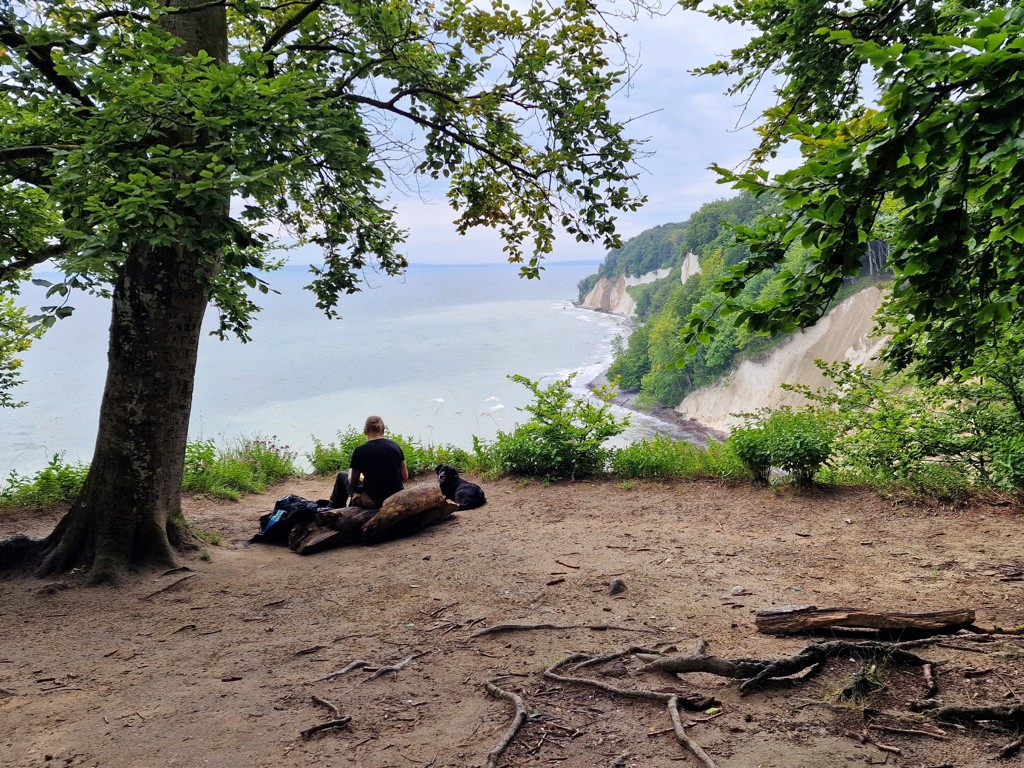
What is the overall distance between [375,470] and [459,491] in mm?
1984

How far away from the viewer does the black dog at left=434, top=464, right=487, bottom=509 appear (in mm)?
9148

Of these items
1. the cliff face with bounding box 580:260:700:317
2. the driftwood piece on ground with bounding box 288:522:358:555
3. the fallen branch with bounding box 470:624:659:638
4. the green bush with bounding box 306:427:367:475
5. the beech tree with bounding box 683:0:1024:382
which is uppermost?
the cliff face with bounding box 580:260:700:317

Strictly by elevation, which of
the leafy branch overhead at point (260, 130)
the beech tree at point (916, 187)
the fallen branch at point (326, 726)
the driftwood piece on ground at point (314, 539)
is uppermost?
the leafy branch overhead at point (260, 130)

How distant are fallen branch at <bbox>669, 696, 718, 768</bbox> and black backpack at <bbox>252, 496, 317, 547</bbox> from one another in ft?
18.5

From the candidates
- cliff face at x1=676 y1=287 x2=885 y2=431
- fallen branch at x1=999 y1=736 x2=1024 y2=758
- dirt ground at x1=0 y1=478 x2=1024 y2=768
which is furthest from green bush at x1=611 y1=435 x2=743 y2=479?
cliff face at x1=676 y1=287 x2=885 y2=431

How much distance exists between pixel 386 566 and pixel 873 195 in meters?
5.59

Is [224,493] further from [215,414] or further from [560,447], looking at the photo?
[215,414]

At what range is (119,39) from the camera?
465cm

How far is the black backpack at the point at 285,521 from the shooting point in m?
7.58

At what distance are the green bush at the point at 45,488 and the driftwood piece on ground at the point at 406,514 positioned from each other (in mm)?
5280

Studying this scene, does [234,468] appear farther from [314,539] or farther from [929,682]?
[929,682]

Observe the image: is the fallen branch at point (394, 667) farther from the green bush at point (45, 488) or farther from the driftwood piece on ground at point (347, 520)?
the green bush at point (45, 488)

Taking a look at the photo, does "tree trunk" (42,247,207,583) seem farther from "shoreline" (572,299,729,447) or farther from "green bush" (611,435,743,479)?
"shoreline" (572,299,729,447)

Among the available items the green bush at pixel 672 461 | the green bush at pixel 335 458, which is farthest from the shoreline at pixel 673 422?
the green bush at pixel 672 461
